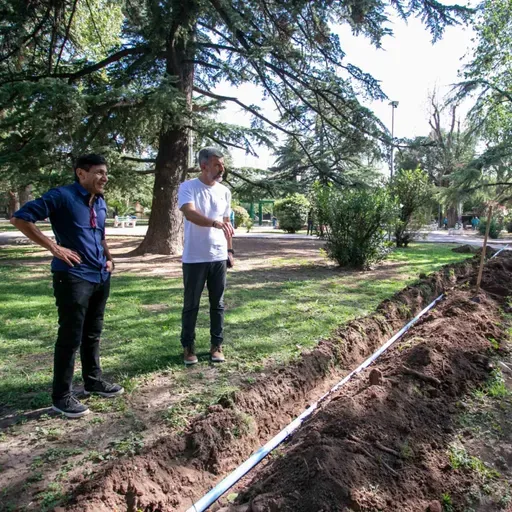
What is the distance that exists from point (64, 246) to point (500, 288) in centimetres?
661

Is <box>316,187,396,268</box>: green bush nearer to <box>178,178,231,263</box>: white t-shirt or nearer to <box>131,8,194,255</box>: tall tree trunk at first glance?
<box>131,8,194,255</box>: tall tree trunk

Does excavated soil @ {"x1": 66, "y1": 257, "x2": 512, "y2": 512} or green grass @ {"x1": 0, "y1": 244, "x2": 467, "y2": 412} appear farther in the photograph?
green grass @ {"x1": 0, "y1": 244, "x2": 467, "y2": 412}

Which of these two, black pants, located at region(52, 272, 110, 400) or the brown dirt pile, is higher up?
black pants, located at region(52, 272, 110, 400)

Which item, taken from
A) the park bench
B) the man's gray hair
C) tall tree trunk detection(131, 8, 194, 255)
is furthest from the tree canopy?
the park bench

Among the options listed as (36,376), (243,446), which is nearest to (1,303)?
(36,376)

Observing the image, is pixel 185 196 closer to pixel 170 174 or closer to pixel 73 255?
pixel 73 255

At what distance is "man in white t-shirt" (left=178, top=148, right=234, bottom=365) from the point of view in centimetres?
354

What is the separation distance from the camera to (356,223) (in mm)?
9117

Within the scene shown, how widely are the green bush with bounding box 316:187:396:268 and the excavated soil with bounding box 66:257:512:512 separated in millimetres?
4975

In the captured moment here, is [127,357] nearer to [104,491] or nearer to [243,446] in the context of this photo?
[243,446]

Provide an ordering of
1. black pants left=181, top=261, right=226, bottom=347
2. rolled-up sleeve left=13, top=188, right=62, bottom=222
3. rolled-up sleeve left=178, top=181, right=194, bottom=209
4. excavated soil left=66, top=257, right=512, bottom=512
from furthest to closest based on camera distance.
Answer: black pants left=181, top=261, right=226, bottom=347 → rolled-up sleeve left=178, top=181, right=194, bottom=209 → rolled-up sleeve left=13, top=188, right=62, bottom=222 → excavated soil left=66, top=257, right=512, bottom=512

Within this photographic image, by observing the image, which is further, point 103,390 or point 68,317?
point 103,390

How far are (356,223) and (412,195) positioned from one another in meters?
6.68

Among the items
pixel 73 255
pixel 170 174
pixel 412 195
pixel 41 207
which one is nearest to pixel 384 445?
pixel 73 255
